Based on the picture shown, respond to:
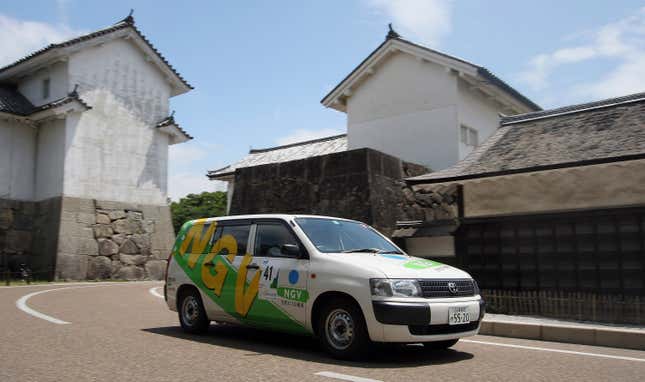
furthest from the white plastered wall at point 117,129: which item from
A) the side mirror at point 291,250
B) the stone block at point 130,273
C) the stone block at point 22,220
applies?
the side mirror at point 291,250

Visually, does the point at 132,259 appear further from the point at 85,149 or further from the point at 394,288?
the point at 394,288

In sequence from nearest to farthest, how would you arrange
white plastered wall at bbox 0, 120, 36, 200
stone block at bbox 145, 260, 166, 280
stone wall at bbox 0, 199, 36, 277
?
stone wall at bbox 0, 199, 36, 277
white plastered wall at bbox 0, 120, 36, 200
stone block at bbox 145, 260, 166, 280

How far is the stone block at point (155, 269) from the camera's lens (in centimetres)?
2612

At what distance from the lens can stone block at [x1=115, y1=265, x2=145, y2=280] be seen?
24727 mm

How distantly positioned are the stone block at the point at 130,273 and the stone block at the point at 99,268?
58cm

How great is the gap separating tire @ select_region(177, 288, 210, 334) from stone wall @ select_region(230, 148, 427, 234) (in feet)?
24.4

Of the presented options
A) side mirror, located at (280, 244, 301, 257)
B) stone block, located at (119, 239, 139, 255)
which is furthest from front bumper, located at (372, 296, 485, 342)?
stone block, located at (119, 239, 139, 255)

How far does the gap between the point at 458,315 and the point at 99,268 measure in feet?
68.4

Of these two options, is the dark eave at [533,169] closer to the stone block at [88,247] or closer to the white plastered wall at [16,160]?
the stone block at [88,247]

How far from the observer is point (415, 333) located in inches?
236

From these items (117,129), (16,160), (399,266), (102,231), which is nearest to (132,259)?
(102,231)

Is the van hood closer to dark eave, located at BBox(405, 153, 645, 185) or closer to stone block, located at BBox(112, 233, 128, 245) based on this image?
dark eave, located at BBox(405, 153, 645, 185)

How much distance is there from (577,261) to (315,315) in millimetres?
6816

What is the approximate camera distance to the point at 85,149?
24.0 m
